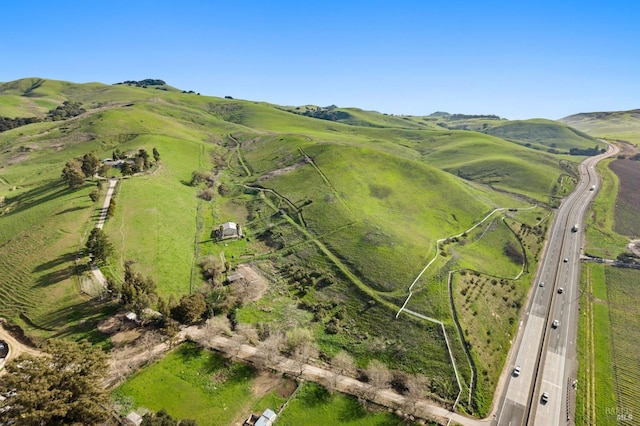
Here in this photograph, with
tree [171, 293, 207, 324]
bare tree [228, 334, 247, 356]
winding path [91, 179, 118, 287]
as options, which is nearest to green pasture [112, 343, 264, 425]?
bare tree [228, 334, 247, 356]

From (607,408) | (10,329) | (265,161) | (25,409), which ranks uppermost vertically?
(265,161)

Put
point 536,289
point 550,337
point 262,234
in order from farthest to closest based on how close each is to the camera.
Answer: point 262,234, point 536,289, point 550,337

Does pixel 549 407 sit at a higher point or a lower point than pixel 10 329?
lower

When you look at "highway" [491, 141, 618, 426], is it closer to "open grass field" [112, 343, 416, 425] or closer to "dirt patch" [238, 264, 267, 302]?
"open grass field" [112, 343, 416, 425]

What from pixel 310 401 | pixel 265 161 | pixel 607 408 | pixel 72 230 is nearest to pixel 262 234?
pixel 72 230

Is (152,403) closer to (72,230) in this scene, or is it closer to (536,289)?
(72,230)

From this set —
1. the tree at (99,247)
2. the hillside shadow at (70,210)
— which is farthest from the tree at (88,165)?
the tree at (99,247)
